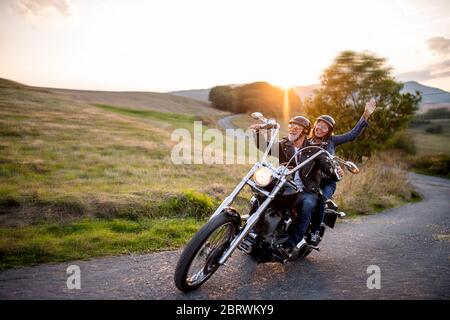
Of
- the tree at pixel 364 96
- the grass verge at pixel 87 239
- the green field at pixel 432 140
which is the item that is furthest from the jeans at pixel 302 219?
the green field at pixel 432 140

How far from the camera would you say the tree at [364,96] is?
22.5 m

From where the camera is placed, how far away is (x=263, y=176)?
431cm

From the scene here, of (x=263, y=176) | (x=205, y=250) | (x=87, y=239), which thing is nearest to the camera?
(x=205, y=250)

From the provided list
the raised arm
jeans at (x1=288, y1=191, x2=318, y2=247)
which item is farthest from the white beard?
the raised arm

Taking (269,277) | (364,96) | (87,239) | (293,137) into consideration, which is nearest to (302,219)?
(269,277)

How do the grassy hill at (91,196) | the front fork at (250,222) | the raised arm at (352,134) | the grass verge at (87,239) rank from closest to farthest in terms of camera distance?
the front fork at (250,222) → the grass verge at (87,239) → the grassy hill at (91,196) → the raised arm at (352,134)

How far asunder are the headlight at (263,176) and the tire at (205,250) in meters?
0.54

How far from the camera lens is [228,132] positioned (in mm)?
43031

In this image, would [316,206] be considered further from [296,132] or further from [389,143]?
[389,143]

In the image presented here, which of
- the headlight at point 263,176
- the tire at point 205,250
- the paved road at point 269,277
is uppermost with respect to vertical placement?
the headlight at point 263,176

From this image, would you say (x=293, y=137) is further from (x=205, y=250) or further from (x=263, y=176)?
(x=205, y=250)

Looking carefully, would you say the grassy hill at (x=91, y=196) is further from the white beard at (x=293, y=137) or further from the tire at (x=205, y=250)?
the white beard at (x=293, y=137)

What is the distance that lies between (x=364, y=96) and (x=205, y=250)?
21.7 m
